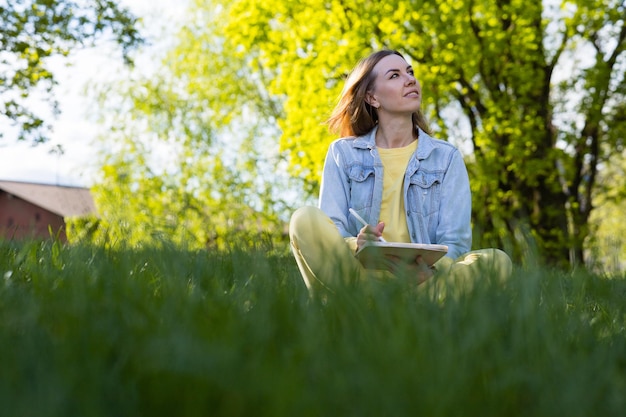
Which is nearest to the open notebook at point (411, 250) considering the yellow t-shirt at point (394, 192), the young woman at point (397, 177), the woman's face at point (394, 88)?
the young woman at point (397, 177)

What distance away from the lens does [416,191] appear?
13.1 feet

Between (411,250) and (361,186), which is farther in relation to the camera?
(361,186)

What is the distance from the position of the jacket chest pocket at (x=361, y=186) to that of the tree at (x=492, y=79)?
23.4ft

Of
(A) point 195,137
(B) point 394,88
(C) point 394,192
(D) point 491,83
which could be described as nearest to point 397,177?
(C) point 394,192

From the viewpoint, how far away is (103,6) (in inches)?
449

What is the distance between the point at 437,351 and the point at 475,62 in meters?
10.4

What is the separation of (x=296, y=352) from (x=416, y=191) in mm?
2723

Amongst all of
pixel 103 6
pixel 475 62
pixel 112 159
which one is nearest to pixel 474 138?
pixel 475 62

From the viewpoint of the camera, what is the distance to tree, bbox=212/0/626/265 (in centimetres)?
1103

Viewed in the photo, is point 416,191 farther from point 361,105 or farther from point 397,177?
point 361,105

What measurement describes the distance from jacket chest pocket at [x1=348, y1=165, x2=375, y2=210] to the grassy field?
82.1 inches

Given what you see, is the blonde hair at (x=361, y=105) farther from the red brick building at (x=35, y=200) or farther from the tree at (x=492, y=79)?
the red brick building at (x=35, y=200)

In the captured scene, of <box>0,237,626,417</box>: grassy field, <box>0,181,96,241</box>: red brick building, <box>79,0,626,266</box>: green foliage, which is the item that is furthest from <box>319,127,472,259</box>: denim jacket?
<box>0,181,96,241</box>: red brick building

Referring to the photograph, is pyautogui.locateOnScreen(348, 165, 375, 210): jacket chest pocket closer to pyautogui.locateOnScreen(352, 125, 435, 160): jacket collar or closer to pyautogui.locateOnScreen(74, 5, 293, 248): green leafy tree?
pyautogui.locateOnScreen(352, 125, 435, 160): jacket collar
